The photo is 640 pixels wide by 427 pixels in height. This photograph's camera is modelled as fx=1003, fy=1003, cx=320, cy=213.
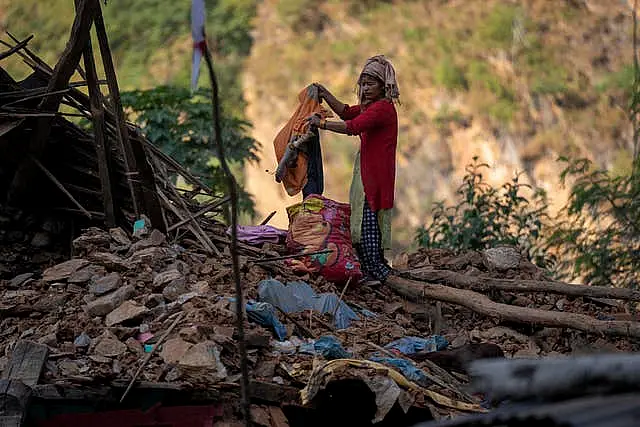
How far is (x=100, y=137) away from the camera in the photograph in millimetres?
5328

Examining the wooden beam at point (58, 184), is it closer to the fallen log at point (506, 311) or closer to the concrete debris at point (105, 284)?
the concrete debris at point (105, 284)

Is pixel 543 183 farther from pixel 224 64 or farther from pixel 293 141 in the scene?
pixel 293 141

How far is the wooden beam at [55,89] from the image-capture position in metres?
5.00

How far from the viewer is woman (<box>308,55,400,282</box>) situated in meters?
5.39

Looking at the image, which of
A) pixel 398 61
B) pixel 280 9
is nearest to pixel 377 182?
pixel 398 61

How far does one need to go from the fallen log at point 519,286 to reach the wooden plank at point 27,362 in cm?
251

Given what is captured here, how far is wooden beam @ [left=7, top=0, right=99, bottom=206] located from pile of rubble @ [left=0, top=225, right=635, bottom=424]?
1.96ft

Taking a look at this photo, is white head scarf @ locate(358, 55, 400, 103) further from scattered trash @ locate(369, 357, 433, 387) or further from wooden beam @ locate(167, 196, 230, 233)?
scattered trash @ locate(369, 357, 433, 387)

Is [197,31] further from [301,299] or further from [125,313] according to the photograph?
[301,299]

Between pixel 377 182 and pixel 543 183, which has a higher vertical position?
pixel 543 183

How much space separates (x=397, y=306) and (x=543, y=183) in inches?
584

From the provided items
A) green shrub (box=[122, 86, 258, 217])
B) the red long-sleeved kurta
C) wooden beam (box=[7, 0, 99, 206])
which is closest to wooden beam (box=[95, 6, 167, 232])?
wooden beam (box=[7, 0, 99, 206])

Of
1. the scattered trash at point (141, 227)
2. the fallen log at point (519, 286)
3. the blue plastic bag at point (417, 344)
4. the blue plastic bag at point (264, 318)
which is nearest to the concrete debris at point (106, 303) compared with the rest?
the blue plastic bag at point (264, 318)

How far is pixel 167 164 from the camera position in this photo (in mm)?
6070
